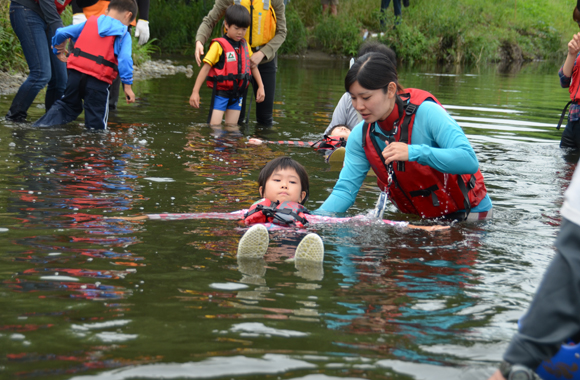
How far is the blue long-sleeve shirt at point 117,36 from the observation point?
8.08m

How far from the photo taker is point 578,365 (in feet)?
5.75

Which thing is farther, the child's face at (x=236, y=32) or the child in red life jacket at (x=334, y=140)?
the child's face at (x=236, y=32)

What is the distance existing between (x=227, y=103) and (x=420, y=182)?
17.7 ft

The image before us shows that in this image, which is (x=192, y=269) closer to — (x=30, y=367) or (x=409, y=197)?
(x=30, y=367)

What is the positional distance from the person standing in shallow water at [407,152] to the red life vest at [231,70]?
4.48 metres

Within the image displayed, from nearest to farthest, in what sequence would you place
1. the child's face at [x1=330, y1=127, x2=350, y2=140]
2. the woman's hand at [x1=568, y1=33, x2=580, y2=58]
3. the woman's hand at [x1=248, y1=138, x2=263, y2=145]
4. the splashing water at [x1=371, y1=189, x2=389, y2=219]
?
the splashing water at [x1=371, y1=189, x2=389, y2=219] → the woman's hand at [x1=568, y1=33, x2=580, y2=58] → the child's face at [x1=330, y1=127, x2=350, y2=140] → the woman's hand at [x1=248, y1=138, x2=263, y2=145]

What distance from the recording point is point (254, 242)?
3895 millimetres

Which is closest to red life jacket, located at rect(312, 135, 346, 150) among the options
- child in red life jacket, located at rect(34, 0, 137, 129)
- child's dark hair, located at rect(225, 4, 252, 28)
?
child's dark hair, located at rect(225, 4, 252, 28)

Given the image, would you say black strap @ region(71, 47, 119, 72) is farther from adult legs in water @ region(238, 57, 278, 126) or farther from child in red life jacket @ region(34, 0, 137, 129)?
adult legs in water @ region(238, 57, 278, 126)

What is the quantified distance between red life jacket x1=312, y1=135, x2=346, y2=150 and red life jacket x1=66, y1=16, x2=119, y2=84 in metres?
2.87

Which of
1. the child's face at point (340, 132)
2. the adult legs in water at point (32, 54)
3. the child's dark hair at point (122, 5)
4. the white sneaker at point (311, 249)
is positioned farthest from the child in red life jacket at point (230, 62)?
the white sneaker at point (311, 249)

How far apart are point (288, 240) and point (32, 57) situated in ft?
18.0

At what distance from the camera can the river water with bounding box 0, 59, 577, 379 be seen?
2.53 m

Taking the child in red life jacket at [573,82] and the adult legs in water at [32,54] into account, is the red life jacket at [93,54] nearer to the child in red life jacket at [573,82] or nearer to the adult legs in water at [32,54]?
the adult legs in water at [32,54]
